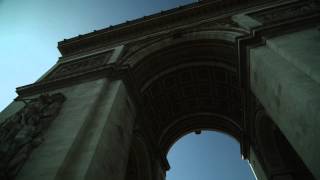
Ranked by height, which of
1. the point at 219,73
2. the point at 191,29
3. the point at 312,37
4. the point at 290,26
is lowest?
the point at 312,37

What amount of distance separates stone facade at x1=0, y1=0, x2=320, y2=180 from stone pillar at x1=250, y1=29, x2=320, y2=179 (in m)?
0.03

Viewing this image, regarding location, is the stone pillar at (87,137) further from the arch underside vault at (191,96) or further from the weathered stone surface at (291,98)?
the weathered stone surface at (291,98)

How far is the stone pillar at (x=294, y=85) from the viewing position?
17.3 feet

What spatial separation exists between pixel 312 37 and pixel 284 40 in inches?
29.6

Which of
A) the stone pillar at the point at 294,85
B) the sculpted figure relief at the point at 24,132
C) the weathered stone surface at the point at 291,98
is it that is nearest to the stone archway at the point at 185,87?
the stone pillar at the point at 294,85

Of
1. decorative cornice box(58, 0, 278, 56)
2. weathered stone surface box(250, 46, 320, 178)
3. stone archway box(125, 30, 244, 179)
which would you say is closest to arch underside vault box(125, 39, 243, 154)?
stone archway box(125, 30, 244, 179)

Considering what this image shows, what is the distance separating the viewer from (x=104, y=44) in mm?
13461

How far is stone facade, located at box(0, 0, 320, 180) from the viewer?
236 inches

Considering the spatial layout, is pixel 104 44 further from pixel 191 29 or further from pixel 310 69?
pixel 310 69

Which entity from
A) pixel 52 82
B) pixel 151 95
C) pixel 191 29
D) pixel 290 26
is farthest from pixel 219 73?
pixel 52 82

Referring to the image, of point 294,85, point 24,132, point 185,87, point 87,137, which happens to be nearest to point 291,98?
point 294,85

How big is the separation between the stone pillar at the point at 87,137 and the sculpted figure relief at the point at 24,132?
0.58 ft

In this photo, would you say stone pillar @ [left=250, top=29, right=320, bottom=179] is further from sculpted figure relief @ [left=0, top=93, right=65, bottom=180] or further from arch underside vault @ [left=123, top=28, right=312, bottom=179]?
sculpted figure relief @ [left=0, top=93, right=65, bottom=180]

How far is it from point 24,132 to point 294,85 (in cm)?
705
